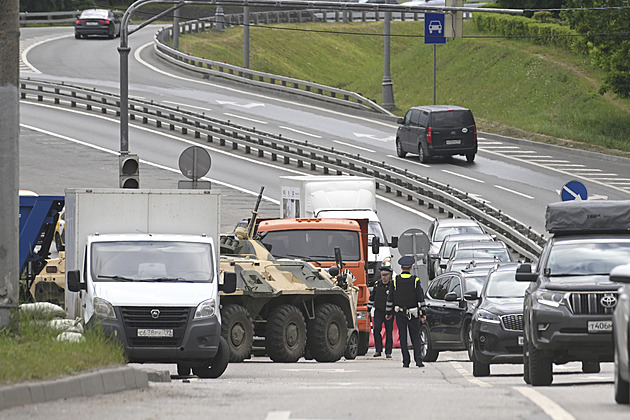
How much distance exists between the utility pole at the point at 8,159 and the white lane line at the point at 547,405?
5.05 meters

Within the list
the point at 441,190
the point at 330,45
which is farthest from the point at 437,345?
the point at 330,45

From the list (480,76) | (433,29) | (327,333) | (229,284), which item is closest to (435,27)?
(433,29)

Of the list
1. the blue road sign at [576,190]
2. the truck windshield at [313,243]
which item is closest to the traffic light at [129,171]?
the truck windshield at [313,243]

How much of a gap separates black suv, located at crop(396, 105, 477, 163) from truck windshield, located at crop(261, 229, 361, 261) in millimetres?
23678

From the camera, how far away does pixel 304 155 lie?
48.5 m

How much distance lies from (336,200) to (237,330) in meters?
13.0

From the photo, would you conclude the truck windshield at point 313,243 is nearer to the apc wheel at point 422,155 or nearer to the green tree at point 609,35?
the apc wheel at point 422,155

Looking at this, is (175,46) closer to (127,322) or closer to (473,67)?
(473,67)

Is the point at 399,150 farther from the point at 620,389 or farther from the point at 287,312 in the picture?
the point at 620,389

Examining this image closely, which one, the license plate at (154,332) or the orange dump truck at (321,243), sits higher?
the orange dump truck at (321,243)

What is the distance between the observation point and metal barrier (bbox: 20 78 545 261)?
38.6 meters

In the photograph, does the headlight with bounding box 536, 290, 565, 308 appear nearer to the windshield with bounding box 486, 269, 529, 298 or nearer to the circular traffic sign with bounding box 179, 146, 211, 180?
the windshield with bounding box 486, 269, 529, 298

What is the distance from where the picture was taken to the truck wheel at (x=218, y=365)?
17.2 metres

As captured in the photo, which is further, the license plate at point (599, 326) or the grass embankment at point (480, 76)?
the grass embankment at point (480, 76)
